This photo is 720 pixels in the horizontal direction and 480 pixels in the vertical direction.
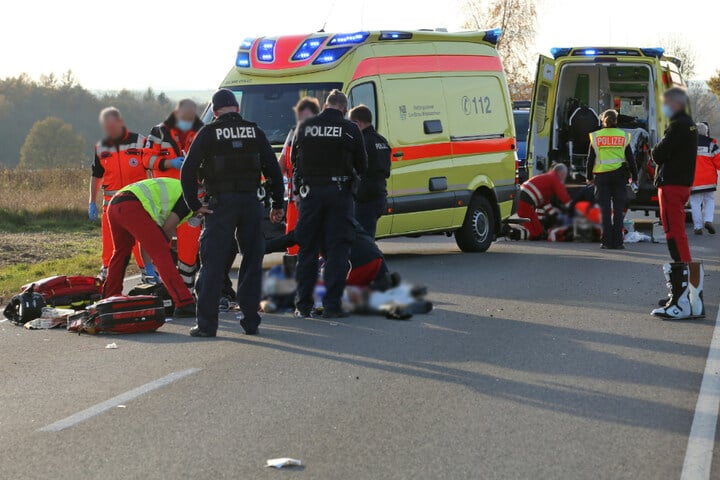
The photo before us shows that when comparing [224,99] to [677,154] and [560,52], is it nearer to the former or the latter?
→ [677,154]

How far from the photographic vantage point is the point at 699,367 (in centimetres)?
816

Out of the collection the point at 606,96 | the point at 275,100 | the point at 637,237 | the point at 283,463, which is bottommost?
the point at 637,237

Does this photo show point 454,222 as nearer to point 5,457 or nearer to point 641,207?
point 641,207

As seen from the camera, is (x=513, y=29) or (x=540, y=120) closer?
(x=540, y=120)

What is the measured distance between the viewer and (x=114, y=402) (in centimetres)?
704

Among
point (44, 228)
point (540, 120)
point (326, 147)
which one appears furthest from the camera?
point (44, 228)

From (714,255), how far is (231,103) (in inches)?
344

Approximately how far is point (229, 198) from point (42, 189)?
23.3 feet

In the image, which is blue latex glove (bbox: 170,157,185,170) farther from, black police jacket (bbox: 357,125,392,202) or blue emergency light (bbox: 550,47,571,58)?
blue emergency light (bbox: 550,47,571,58)

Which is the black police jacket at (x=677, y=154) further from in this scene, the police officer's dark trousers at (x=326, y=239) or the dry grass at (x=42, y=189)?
the dry grass at (x=42, y=189)

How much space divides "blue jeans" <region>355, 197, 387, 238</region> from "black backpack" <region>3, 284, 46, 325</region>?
2.81m

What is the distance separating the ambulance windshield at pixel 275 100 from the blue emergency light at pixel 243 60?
33cm

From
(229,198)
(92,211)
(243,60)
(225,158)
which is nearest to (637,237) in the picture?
(243,60)

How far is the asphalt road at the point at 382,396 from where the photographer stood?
5762 mm
